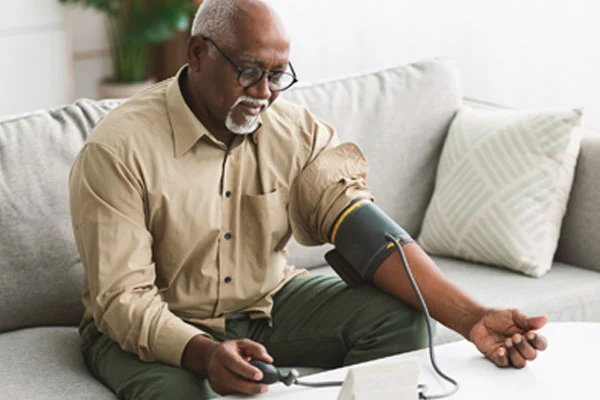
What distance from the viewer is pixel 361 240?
175cm

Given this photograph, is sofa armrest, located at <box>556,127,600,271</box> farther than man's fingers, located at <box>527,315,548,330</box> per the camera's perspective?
Yes

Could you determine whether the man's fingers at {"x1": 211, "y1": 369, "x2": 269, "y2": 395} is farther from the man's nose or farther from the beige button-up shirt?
the man's nose

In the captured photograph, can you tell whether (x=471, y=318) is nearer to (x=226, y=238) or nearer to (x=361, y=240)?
(x=361, y=240)

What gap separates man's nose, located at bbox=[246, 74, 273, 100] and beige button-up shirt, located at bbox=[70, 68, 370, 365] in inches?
5.6

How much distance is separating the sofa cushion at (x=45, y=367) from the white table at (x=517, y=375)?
45cm

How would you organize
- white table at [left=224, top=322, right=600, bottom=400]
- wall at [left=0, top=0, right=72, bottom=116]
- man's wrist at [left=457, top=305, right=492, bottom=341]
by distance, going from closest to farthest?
white table at [left=224, top=322, right=600, bottom=400] → man's wrist at [left=457, top=305, right=492, bottom=341] → wall at [left=0, top=0, right=72, bottom=116]

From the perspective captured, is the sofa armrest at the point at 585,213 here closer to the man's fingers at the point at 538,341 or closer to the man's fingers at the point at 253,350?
the man's fingers at the point at 538,341

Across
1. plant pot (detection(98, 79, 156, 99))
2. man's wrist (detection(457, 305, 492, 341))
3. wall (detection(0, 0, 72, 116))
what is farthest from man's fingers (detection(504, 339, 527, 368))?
plant pot (detection(98, 79, 156, 99))

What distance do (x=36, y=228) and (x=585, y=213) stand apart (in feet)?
4.32

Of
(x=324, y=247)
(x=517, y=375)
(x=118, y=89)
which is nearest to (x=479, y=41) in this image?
(x=324, y=247)

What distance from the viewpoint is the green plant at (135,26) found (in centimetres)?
448

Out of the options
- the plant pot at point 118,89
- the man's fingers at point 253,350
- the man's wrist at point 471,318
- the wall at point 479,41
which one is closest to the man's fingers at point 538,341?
the man's wrist at point 471,318

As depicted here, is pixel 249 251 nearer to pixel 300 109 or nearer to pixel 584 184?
pixel 300 109

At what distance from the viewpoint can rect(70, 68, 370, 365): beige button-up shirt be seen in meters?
1.63
